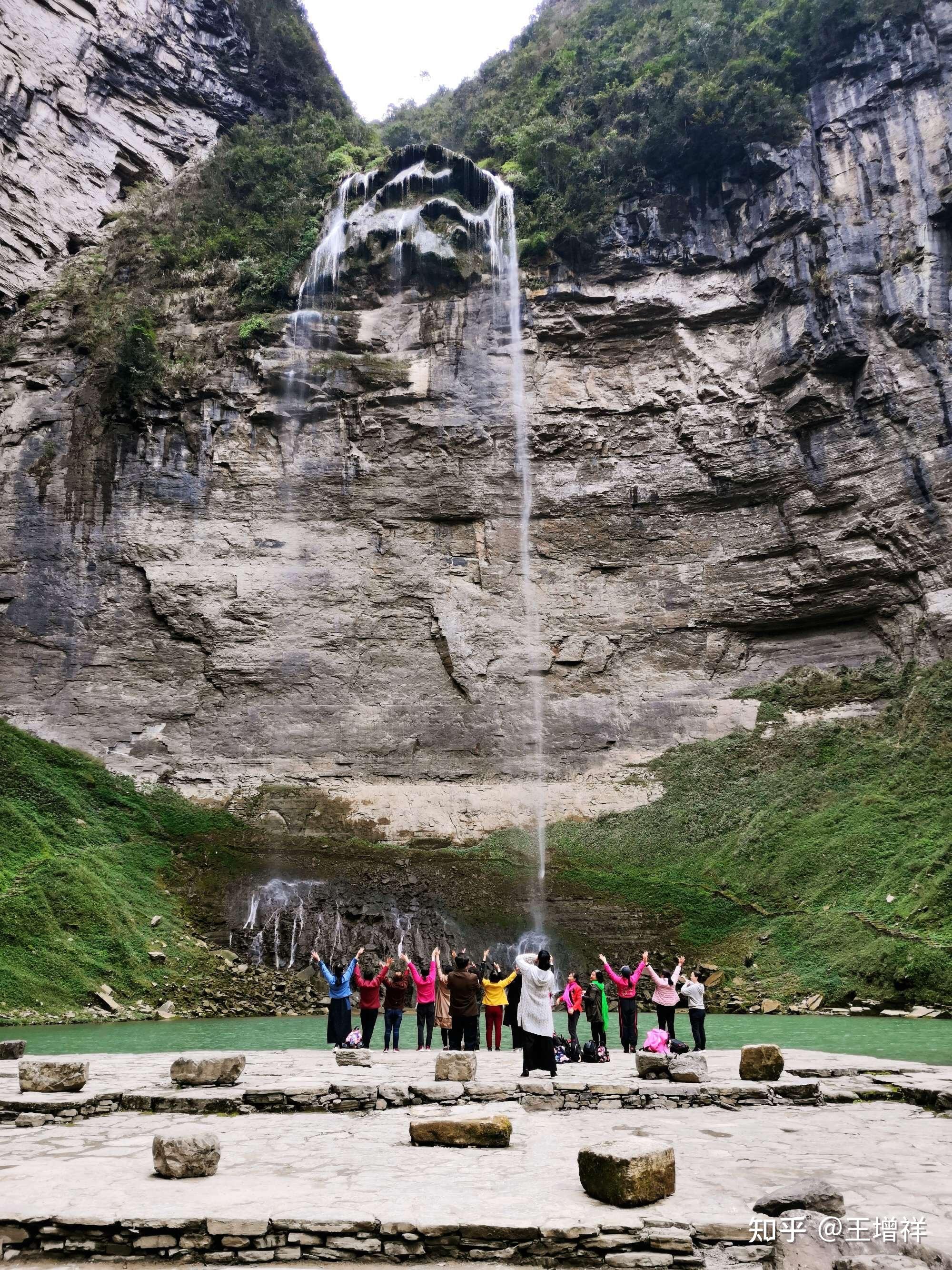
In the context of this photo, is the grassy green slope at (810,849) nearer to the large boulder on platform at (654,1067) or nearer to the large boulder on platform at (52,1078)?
the large boulder on platform at (654,1067)

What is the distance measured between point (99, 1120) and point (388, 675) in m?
23.6

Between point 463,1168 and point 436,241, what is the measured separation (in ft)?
107

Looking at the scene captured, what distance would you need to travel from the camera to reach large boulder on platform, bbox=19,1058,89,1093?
8156mm

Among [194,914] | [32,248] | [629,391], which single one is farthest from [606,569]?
[32,248]

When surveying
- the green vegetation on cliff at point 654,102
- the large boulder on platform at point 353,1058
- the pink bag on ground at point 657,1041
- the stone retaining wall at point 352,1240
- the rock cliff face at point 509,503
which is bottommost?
the stone retaining wall at point 352,1240

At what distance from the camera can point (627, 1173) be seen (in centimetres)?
494

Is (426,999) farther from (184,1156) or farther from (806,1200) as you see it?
(806,1200)

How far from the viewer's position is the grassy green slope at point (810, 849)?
1905 centimetres

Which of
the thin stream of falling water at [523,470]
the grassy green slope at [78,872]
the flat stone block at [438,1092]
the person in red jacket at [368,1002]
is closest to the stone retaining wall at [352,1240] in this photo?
the flat stone block at [438,1092]

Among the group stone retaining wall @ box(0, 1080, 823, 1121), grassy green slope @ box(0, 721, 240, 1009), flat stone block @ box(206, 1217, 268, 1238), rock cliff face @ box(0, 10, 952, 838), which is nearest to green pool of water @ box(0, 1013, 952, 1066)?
grassy green slope @ box(0, 721, 240, 1009)

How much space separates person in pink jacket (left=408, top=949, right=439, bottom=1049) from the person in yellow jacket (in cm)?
68

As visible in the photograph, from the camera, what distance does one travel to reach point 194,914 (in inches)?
936

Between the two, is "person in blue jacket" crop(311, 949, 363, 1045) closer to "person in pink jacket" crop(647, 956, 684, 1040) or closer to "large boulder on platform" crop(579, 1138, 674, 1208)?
"person in pink jacket" crop(647, 956, 684, 1040)

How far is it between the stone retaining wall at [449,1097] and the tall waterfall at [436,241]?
72.8 feet
